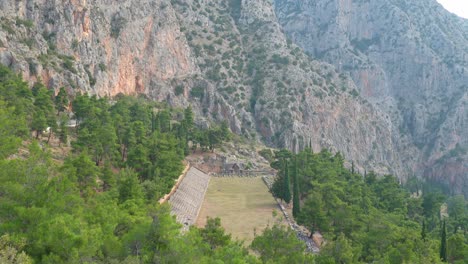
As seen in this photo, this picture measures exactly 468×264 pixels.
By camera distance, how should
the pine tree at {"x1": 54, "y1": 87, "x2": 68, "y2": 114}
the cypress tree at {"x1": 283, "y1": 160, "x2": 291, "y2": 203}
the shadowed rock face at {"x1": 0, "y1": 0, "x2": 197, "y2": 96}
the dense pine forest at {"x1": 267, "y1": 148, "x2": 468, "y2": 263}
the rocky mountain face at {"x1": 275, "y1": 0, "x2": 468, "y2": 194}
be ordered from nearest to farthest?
the dense pine forest at {"x1": 267, "y1": 148, "x2": 468, "y2": 263} < the cypress tree at {"x1": 283, "y1": 160, "x2": 291, "y2": 203} < the pine tree at {"x1": 54, "y1": 87, "x2": 68, "y2": 114} < the shadowed rock face at {"x1": 0, "y1": 0, "x2": 197, "y2": 96} < the rocky mountain face at {"x1": 275, "y1": 0, "x2": 468, "y2": 194}

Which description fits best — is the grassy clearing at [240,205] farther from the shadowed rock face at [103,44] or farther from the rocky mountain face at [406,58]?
the rocky mountain face at [406,58]

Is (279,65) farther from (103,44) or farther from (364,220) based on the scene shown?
(364,220)

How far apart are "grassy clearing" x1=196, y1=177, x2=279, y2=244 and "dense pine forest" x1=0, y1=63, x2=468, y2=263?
359 cm

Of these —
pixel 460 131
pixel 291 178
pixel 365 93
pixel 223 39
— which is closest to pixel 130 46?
pixel 223 39

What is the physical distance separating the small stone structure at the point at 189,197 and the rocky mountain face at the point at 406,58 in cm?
9651

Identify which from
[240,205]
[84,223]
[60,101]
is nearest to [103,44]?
[60,101]

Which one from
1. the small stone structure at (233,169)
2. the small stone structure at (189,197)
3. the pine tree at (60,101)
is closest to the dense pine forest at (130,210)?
the pine tree at (60,101)

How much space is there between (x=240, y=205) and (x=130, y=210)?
29.1m

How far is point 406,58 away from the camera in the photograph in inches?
6304

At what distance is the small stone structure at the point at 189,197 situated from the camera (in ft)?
144

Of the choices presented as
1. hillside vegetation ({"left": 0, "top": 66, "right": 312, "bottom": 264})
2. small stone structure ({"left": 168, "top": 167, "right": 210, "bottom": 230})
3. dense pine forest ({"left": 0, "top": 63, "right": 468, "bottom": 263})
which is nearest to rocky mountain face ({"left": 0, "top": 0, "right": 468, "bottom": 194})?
dense pine forest ({"left": 0, "top": 63, "right": 468, "bottom": 263})

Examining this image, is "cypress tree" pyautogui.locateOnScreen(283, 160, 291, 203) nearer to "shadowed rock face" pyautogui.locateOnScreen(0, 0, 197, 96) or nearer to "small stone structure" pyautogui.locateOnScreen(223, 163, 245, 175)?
"small stone structure" pyautogui.locateOnScreen(223, 163, 245, 175)

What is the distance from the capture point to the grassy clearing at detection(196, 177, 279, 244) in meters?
43.5

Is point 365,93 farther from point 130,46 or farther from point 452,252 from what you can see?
point 452,252
